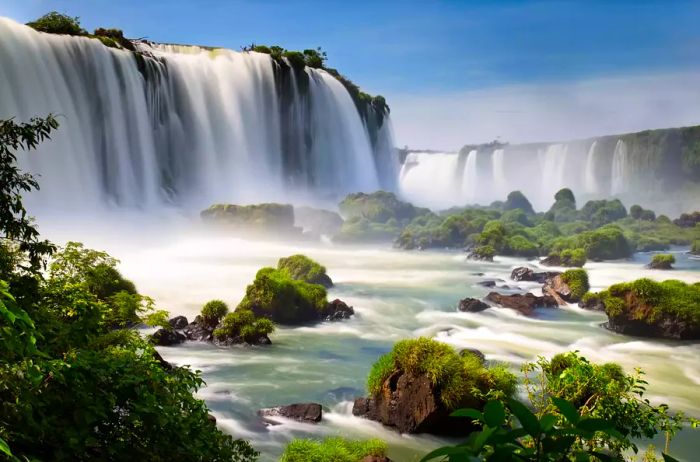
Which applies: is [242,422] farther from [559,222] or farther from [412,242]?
[559,222]

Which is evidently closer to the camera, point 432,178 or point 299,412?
point 299,412

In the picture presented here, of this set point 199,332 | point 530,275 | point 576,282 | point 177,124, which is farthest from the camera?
point 177,124

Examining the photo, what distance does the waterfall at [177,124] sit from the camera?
1888 centimetres

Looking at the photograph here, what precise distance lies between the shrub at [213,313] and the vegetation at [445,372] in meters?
4.91

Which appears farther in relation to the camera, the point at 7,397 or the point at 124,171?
the point at 124,171

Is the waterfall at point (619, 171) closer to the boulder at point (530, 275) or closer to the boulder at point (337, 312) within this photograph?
the boulder at point (530, 275)

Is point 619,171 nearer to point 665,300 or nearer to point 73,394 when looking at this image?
point 665,300

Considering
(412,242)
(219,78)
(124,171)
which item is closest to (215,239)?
(124,171)

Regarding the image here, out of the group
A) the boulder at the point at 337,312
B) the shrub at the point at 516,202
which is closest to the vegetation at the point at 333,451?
the boulder at the point at 337,312

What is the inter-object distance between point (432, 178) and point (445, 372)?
41.3 metres

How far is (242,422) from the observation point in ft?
25.5

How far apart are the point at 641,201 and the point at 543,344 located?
34192 mm

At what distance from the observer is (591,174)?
42.5 m

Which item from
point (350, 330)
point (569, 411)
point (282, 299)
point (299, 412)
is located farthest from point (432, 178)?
point (569, 411)
